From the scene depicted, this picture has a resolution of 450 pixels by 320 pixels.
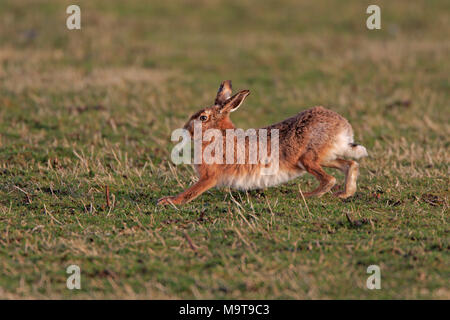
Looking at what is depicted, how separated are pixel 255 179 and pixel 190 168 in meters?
2.20

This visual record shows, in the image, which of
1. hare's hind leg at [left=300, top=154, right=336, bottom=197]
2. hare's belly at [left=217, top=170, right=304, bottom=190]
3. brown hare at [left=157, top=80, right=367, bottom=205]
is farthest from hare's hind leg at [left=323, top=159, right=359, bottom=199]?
hare's belly at [left=217, top=170, right=304, bottom=190]

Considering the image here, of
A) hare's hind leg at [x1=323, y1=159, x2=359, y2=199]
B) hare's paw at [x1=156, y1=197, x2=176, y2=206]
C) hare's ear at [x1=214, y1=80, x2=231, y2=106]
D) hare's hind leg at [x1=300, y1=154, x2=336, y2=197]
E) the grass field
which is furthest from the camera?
hare's ear at [x1=214, y1=80, x2=231, y2=106]

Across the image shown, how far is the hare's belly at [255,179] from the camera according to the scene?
782 cm

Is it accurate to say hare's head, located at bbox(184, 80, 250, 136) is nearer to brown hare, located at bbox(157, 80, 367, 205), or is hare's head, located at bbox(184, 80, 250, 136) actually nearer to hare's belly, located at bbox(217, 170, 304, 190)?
brown hare, located at bbox(157, 80, 367, 205)

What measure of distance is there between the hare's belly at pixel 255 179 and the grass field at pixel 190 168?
0.20m

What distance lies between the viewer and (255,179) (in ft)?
25.7

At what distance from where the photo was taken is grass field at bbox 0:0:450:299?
5844mm

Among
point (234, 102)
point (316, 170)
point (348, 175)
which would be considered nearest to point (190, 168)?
point (234, 102)

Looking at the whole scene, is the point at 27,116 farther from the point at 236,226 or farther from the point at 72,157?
the point at 236,226

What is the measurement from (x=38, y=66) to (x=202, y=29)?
22.9 ft

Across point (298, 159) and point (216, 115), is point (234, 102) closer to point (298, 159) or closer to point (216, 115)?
point (216, 115)

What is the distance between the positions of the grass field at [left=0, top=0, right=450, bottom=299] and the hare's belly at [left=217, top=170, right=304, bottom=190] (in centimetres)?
20

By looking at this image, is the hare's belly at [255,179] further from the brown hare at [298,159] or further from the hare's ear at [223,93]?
the hare's ear at [223,93]

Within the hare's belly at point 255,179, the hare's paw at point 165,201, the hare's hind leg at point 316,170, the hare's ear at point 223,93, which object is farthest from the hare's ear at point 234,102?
the hare's paw at point 165,201
